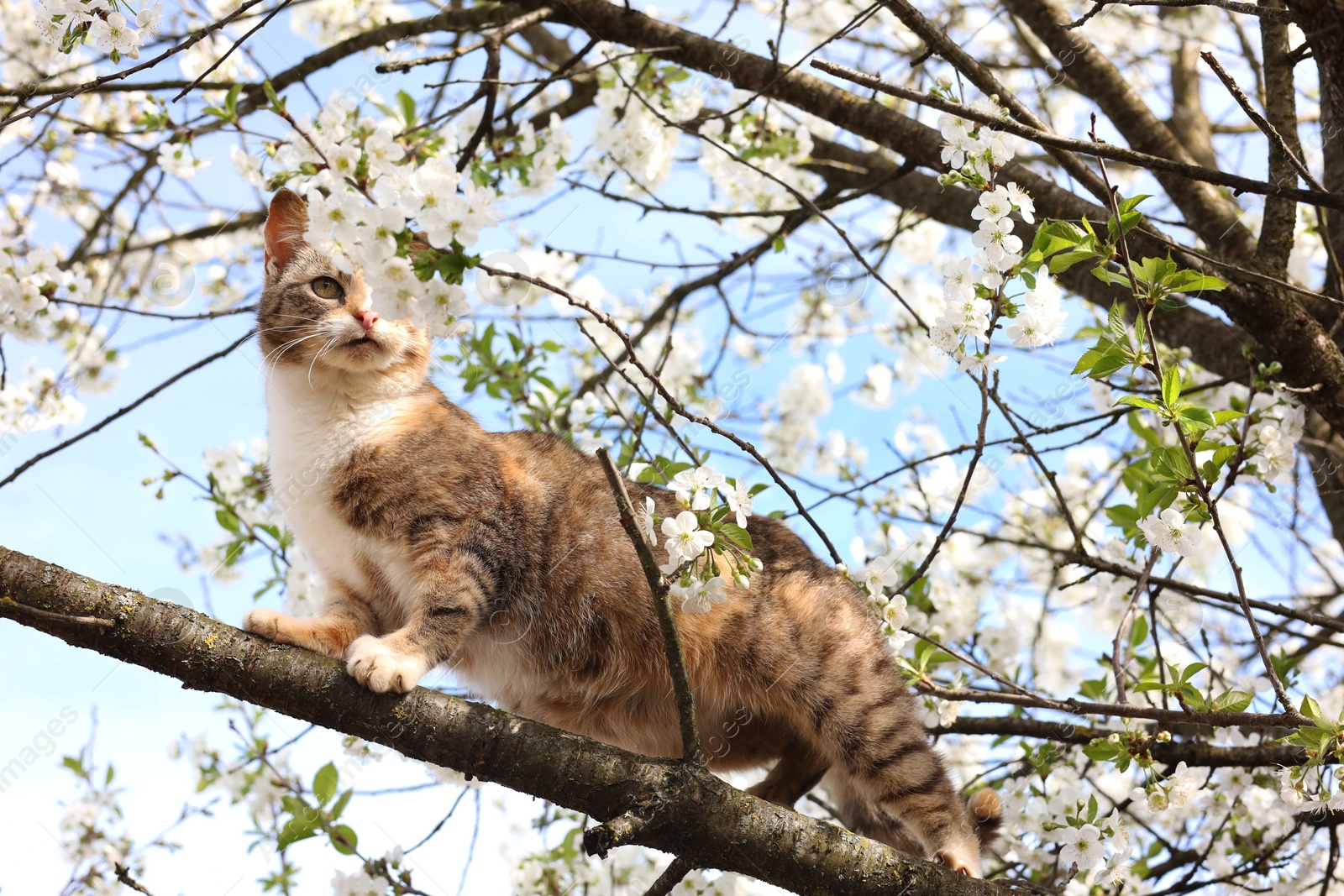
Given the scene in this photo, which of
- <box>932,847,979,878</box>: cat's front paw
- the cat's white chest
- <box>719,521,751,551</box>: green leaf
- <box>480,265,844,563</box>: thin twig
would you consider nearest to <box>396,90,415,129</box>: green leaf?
the cat's white chest

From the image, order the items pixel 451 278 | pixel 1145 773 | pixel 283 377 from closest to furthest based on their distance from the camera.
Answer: pixel 451 278 < pixel 1145 773 < pixel 283 377

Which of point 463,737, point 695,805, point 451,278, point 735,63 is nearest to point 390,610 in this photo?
point 463,737

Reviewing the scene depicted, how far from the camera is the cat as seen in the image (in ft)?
9.28

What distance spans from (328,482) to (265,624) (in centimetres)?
55

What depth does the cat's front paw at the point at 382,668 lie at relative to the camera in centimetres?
216

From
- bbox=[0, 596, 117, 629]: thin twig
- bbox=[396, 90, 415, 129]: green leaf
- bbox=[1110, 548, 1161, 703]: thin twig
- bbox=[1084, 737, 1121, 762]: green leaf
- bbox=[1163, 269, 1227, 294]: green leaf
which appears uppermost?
bbox=[396, 90, 415, 129]: green leaf

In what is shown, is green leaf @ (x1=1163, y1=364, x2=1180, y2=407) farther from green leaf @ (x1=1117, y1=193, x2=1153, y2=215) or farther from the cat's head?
the cat's head

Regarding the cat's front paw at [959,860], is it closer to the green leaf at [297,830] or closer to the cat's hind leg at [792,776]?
the cat's hind leg at [792,776]

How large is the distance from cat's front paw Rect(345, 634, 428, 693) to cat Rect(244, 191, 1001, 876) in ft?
1.35

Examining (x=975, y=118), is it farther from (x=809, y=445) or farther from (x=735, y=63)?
(x=809, y=445)

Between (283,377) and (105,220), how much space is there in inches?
84.7

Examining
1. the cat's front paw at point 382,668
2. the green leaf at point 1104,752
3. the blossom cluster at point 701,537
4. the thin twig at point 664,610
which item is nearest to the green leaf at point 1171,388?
the green leaf at point 1104,752

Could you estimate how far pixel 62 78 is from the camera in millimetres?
4910

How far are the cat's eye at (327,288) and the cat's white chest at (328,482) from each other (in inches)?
11.8
